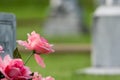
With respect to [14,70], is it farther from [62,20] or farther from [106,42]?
[62,20]

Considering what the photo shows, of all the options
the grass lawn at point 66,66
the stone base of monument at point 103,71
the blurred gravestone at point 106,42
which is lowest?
the grass lawn at point 66,66

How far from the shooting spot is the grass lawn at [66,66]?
10.7 metres

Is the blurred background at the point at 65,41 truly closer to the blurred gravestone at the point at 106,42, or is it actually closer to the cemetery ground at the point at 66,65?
the cemetery ground at the point at 66,65

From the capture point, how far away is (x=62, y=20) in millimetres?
22453

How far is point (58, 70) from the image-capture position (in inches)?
512

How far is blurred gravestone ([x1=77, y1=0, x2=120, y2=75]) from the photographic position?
11.0 metres

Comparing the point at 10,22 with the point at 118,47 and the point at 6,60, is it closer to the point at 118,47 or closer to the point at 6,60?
the point at 6,60

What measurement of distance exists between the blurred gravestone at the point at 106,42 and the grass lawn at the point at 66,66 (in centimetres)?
42

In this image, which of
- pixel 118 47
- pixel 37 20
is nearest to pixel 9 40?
pixel 118 47

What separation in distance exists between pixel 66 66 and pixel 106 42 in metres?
2.90

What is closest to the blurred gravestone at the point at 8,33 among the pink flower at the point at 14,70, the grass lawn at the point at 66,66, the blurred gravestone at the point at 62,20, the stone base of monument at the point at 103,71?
the pink flower at the point at 14,70

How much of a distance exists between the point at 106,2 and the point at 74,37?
10.5 metres

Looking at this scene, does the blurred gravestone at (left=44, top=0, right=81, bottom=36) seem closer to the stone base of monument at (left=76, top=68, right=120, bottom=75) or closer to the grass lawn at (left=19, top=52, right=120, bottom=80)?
the grass lawn at (left=19, top=52, right=120, bottom=80)

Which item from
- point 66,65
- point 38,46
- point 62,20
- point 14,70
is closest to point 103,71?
point 66,65
